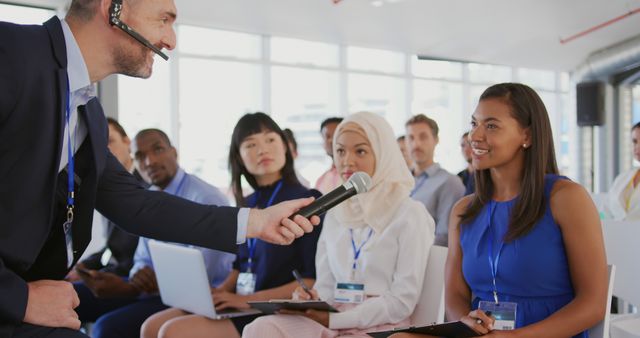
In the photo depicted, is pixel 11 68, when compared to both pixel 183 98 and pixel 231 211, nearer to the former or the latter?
pixel 231 211

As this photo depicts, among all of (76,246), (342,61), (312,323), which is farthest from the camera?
(342,61)

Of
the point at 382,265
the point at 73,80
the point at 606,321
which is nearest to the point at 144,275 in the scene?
the point at 382,265

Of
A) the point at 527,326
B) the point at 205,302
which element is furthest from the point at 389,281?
the point at 205,302

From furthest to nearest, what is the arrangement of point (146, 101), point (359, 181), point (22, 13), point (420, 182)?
point (146, 101)
point (22, 13)
point (420, 182)
point (359, 181)

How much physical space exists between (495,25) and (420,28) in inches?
56.4

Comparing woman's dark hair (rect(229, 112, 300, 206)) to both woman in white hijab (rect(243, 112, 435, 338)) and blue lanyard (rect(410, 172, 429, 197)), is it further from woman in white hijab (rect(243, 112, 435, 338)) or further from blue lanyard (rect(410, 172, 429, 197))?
blue lanyard (rect(410, 172, 429, 197))

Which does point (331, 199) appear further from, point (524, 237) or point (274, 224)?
point (524, 237)

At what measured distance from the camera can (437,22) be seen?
11.1m

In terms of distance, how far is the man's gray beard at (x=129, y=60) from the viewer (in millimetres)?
1572

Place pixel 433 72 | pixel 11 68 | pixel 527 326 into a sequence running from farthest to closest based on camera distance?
1. pixel 433 72
2. pixel 527 326
3. pixel 11 68

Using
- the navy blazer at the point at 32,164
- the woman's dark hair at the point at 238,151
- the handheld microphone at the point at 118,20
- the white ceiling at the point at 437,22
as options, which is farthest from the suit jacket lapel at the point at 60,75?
the white ceiling at the point at 437,22

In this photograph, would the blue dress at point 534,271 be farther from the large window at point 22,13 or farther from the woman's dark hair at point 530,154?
the large window at point 22,13

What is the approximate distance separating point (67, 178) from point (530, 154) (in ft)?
5.20

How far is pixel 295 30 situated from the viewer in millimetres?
10977
